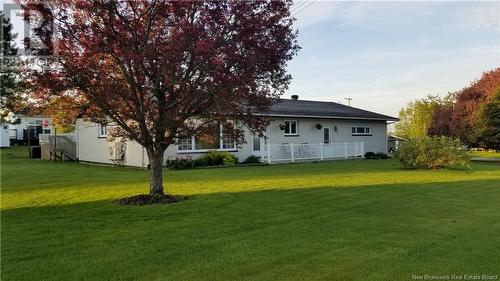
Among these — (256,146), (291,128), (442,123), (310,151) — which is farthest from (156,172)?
(442,123)

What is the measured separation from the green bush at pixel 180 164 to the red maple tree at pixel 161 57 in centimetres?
952


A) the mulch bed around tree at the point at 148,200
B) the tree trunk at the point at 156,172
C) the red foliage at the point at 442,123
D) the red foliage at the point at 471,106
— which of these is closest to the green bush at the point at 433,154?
the mulch bed around tree at the point at 148,200

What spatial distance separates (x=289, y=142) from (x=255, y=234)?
18.3 meters

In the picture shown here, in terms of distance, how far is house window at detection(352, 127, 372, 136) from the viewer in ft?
94.0

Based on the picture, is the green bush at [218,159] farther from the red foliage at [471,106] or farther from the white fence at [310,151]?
the red foliage at [471,106]

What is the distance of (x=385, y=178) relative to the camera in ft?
46.2

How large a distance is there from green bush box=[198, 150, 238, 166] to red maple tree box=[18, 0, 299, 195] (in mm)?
10620

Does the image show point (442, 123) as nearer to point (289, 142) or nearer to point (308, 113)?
point (308, 113)

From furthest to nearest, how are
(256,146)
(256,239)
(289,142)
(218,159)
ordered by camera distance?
(289,142)
(256,146)
(218,159)
(256,239)

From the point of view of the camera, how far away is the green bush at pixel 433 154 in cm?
1777

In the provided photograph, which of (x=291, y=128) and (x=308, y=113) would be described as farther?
(x=308, y=113)

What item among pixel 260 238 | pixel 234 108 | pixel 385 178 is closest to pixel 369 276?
pixel 260 238

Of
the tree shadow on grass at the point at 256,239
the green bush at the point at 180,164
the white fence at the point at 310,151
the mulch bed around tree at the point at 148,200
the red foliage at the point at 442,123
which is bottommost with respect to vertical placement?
the tree shadow on grass at the point at 256,239

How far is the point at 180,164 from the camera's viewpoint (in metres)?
18.9
